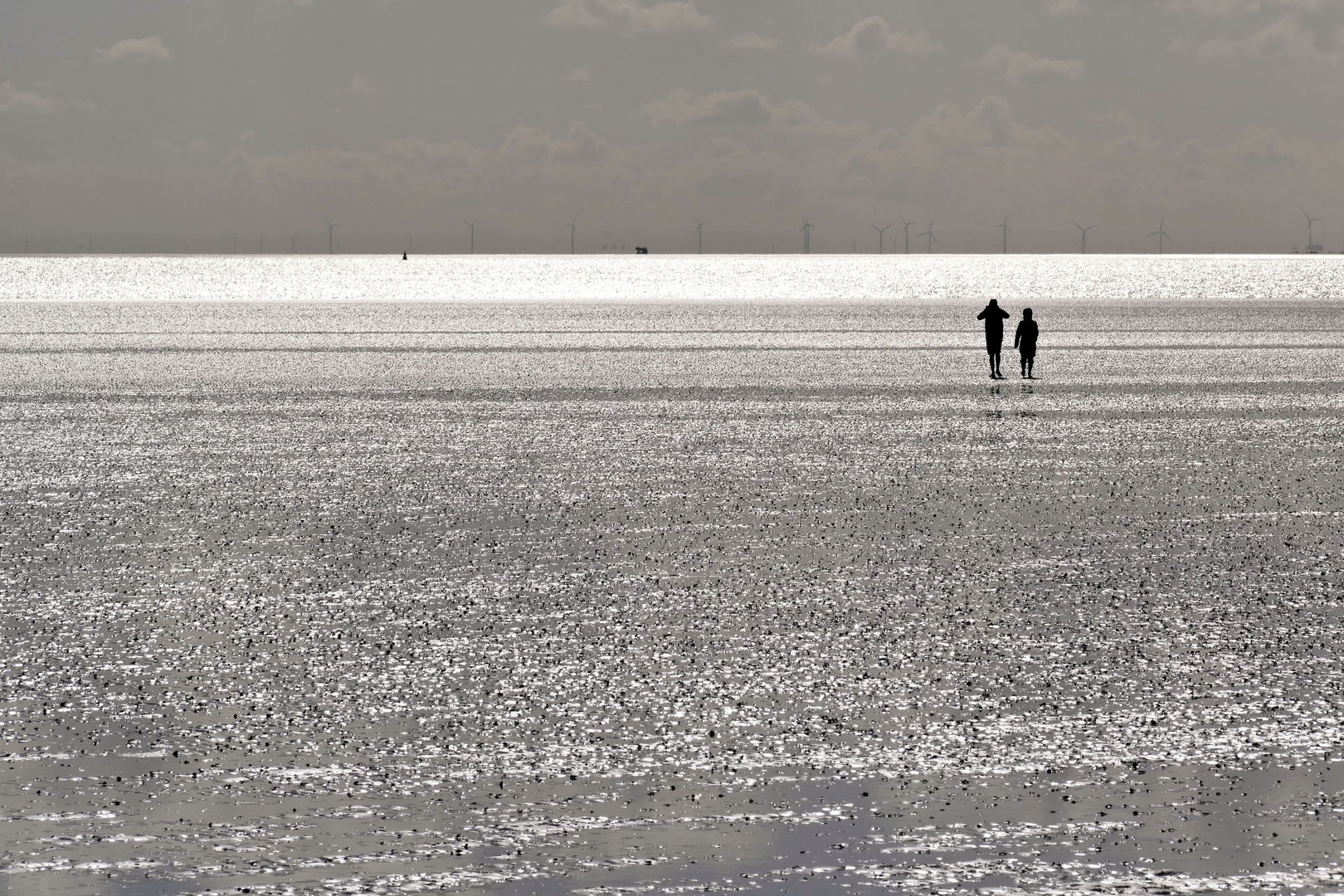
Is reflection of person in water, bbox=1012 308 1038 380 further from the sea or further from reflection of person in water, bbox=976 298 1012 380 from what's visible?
the sea

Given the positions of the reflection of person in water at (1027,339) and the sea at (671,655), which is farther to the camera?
the reflection of person in water at (1027,339)

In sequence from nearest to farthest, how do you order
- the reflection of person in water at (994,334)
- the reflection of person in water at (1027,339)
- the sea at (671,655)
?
the sea at (671,655) → the reflection of person in water at (994,334) → the reflection of person in water at (1027,339)

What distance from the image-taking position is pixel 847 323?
7281cm

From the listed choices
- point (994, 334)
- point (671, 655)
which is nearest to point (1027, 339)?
point (994, 334)

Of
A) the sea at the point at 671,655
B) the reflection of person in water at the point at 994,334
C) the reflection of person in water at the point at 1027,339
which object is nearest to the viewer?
the sea at the point at 671,655

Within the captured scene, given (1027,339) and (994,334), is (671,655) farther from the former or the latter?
(1027,339)

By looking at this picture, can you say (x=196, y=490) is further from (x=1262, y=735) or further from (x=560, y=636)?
(x=1262, y=735)

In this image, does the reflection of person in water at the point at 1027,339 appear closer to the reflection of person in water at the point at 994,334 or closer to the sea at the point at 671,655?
the reflection of person in water at the point at 994,334

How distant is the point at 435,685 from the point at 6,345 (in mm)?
46651

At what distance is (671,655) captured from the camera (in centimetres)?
962

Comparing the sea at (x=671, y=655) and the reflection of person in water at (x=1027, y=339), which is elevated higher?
the reflection of person in water at (x=1027, y=339)

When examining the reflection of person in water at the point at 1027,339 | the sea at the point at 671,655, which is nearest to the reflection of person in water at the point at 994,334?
the reflection of person in water at the point at 1027,339

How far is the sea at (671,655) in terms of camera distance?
6324mm

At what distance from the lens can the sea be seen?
6.32 metres
